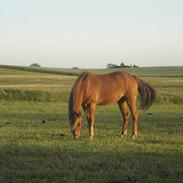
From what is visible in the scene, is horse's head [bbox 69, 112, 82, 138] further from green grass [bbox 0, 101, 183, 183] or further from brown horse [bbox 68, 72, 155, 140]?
green grass [bbox 0, 101, 183, 183]

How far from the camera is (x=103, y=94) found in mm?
16750

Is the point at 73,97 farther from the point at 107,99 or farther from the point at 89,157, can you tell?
the point at 89,157

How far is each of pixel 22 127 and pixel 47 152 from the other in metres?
6.99

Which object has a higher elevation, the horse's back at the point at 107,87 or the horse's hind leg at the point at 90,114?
the horse's back at the point at 107,87

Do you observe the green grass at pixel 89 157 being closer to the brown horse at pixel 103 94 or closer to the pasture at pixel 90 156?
the pasture at pixel 90 156

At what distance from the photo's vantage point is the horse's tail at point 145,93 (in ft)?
57.5

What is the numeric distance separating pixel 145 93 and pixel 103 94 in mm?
1757

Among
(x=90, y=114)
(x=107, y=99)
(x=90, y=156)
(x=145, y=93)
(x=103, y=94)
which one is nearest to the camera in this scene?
(x=90, y=156)

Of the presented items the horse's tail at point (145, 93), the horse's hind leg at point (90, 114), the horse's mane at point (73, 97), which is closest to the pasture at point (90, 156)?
the horse's hind leg at point (90, 114)

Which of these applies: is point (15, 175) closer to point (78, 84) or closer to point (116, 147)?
point (116, 147)

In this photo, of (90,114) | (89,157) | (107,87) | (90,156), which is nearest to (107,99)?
(107,87)

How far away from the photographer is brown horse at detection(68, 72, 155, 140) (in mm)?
15500

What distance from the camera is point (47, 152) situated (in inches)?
482

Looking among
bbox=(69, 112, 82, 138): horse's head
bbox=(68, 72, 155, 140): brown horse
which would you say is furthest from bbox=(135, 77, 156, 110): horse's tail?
bbox=(69, 112, 82, 138): horse's head
